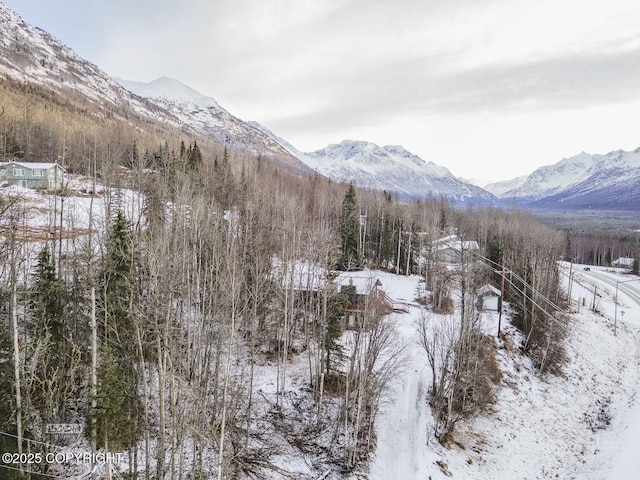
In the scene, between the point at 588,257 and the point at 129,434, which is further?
the point at 588,257

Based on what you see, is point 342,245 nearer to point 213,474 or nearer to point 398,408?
point 398,408

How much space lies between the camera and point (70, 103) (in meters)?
126

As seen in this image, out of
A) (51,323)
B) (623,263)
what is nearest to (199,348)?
(51,323)

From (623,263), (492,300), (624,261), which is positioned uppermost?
(624,261)

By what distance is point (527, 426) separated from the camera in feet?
78.8

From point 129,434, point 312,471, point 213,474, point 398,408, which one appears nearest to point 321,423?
point 312,471

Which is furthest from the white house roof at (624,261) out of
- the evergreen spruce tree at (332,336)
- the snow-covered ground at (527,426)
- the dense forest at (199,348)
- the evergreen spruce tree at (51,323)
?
the evergreen spruce tree at (51,323)

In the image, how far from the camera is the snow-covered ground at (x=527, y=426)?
19734mm

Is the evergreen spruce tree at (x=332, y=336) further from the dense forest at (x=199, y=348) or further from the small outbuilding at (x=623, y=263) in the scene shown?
the small outbuilding at (x=623, y=263)

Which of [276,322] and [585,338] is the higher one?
[276,322]

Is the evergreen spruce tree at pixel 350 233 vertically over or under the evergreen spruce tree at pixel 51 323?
over

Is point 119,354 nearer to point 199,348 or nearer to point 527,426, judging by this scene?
point 199,348

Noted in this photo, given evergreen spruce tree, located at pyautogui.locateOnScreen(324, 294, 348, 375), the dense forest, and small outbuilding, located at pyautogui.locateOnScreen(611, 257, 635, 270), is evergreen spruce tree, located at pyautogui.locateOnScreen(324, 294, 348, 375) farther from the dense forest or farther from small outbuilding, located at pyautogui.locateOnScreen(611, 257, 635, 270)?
small outbuilding, located at pyautogui.locateOnScreen(611, 257, 635, 270)

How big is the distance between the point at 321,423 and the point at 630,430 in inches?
814
